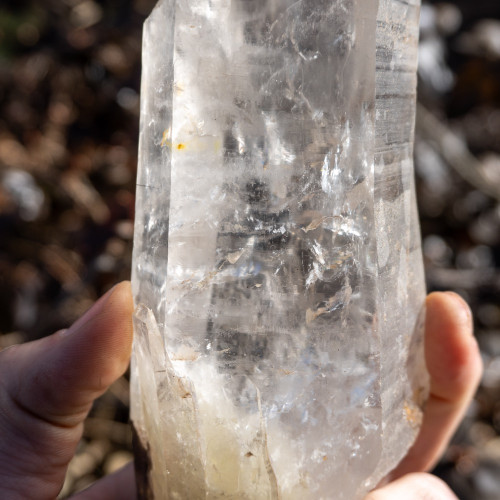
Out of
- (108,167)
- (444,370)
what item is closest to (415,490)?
(444,370)

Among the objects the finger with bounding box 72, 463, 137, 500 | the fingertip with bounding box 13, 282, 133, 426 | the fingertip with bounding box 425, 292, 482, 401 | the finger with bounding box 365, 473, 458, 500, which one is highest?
the fingertip with bounding box 13, 282, 133, 426

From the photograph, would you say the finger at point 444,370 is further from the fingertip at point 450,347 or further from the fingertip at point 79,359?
the fingertip at point 79,359

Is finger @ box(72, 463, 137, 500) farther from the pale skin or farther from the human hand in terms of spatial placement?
the human hand

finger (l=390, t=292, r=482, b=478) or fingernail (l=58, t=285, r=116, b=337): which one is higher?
fingernail (l=58, t=285, r=116, b=337)

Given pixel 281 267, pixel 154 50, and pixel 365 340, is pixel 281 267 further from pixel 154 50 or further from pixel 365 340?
pixel 154 50

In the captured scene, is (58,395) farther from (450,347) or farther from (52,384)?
(450,347)

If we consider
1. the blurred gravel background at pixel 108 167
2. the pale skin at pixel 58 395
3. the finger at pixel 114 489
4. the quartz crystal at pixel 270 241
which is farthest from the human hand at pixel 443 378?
the blurred gravel background at pixel 108 167

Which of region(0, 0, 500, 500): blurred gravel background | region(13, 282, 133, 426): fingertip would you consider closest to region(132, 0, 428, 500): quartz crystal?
region(13, 282, 133, 426): fingertip
